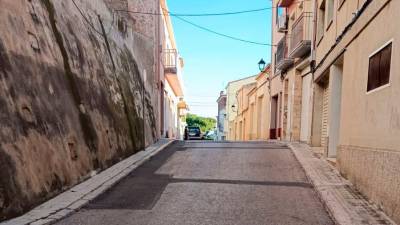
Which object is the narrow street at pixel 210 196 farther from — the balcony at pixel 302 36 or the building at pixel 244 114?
the building at pixel 244 114

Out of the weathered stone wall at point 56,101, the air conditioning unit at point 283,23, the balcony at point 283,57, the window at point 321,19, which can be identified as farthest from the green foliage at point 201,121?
the weathered stone wall at point 56,101

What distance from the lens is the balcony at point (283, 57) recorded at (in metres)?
18.3

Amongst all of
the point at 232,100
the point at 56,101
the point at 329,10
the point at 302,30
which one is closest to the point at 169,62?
the point at 302,30

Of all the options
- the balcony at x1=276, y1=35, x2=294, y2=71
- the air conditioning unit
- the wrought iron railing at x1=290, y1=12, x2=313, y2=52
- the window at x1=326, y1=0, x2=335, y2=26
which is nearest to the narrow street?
the window at x1=326, y1=0, x2=335, y2=26

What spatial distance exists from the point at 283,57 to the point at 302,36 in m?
3.90

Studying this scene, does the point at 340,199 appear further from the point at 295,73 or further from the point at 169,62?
the point at 169,62

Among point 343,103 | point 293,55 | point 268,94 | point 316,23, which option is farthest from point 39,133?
point 268,94

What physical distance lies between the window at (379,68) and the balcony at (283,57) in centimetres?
1139

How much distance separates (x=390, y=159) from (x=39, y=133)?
5044mm

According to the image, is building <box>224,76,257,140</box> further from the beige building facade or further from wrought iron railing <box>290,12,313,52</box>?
wrought iron railing <box>290,12,313,52</box>

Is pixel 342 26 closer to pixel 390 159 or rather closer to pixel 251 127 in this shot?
pixel 390 159

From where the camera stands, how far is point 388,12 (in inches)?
231

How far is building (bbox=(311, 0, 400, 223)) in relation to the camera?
545 cm

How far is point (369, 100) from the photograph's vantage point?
22.1 ft
